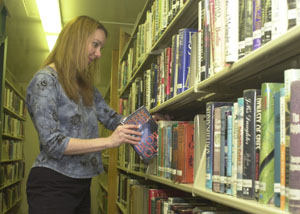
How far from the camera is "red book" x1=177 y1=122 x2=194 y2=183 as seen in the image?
1344mm

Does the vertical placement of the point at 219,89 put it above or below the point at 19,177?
above

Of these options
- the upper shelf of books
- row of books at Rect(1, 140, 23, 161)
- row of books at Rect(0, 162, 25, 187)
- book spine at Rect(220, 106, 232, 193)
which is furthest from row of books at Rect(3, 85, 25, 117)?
book spine at Rect(220, 106, 232, 193)

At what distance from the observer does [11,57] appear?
563cm

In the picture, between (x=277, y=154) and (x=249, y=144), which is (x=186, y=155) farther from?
(x=277, y=154)

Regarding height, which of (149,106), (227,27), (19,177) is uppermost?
(227,27)

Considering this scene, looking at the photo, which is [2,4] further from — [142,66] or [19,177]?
[19,177]

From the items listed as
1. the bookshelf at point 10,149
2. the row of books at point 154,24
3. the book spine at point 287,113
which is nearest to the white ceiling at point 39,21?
the bookshelf at point 10,149

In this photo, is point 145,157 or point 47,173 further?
point 145,157

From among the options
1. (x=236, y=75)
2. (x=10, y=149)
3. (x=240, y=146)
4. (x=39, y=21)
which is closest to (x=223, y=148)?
(x=240, y=146)

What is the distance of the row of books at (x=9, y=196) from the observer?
5.05 m

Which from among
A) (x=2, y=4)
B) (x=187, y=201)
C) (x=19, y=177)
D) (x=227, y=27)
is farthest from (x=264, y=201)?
(x=19, y=177)

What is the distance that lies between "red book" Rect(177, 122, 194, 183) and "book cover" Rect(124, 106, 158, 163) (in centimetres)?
33

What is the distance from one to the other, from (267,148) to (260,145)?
0.09 ft

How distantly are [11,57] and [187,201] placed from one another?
4855mm
